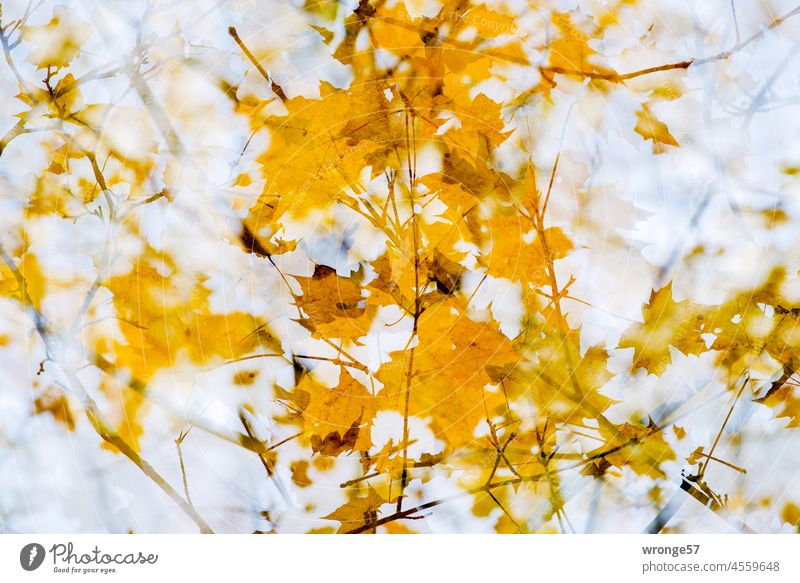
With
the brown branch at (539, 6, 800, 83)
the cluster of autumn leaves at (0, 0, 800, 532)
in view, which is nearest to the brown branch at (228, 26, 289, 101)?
the cluster of autumn leaves at (0, 0, 800, 532)

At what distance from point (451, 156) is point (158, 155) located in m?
0.38

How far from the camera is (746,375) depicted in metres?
0.73

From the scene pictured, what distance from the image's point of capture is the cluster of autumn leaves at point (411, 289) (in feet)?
2.29

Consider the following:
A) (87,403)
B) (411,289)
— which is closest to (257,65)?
(411,289)

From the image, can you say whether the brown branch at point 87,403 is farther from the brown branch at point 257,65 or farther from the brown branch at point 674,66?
the brown branch at point 674,66

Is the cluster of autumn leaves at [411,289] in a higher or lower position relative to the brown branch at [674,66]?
lower

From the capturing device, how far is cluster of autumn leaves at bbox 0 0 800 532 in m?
0.70

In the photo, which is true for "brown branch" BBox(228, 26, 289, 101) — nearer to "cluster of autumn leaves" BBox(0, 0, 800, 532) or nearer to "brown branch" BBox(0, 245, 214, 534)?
"cluster of autumn leaves" BBox(0, 0, 800, 532)

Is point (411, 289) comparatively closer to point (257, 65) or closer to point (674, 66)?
point (257, 65)

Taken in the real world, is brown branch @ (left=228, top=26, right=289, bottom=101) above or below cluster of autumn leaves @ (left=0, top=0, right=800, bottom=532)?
above

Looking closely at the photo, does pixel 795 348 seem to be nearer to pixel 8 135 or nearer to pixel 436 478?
pixel 436 478

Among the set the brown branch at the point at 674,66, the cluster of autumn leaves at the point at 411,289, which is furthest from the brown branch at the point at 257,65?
the brown branch at the point at 674,66

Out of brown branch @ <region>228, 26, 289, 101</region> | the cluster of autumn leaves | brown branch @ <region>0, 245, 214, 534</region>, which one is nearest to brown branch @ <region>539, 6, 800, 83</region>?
the cluster of autumn leaves

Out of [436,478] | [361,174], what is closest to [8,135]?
[361,174]
